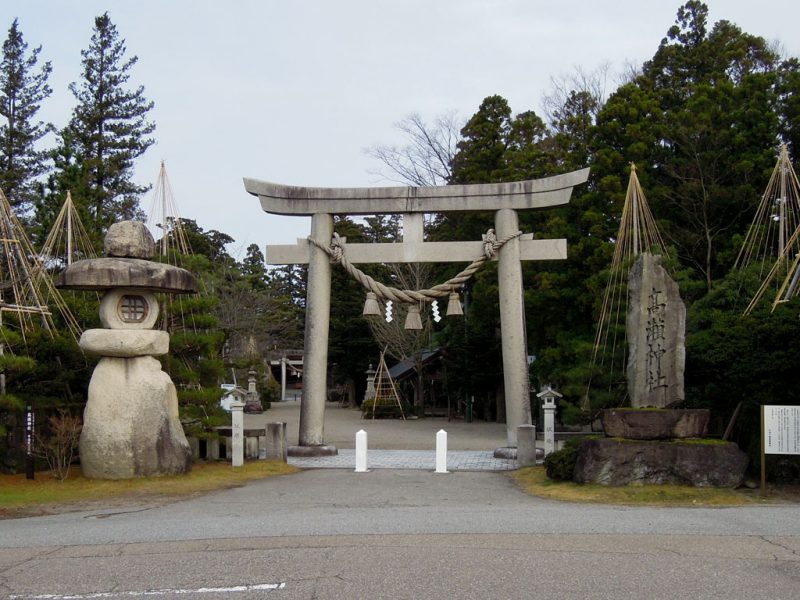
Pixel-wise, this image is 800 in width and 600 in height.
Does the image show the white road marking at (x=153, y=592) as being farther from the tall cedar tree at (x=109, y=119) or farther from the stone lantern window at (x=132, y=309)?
the tall cedar tree at (x=109, y=119)

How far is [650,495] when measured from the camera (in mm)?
11000

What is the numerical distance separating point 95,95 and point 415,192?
23239 mm

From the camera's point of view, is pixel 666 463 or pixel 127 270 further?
pixel 127 270

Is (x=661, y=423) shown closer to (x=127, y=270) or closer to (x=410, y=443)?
(x=127, y=270)

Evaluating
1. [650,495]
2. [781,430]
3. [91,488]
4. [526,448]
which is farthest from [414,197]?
[781,430]

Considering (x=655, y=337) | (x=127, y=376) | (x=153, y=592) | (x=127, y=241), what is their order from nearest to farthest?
(x=153, y=592) < (x=655, y=337) < (x=127, y=376) < (x=127, y=241)

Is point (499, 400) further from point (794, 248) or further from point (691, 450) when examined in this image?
point (691, 450)

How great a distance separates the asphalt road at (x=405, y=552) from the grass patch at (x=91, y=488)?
964 mm

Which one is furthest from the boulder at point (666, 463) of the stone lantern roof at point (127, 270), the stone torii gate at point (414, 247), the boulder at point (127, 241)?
the boulder at point (127, 241)

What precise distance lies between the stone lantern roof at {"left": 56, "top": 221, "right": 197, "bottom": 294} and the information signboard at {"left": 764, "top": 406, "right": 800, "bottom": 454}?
9.35 m

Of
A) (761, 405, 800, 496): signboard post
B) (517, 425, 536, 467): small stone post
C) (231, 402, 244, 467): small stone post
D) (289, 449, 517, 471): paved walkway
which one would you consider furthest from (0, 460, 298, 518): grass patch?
(761, 405, 800, 496): signboard post

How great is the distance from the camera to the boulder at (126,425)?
12.9 m

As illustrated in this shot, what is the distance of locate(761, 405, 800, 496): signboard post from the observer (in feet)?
34.6

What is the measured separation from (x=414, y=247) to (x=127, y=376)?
693cm
